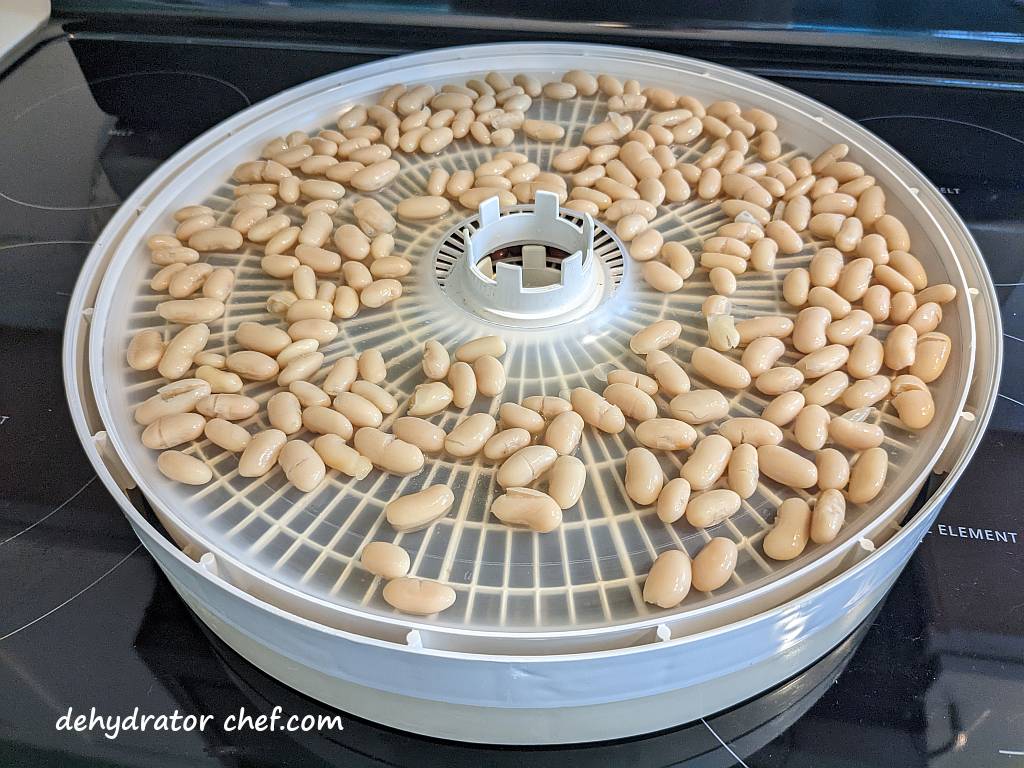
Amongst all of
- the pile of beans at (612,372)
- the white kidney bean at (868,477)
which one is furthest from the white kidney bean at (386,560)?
the white kidney bean at (868,477)

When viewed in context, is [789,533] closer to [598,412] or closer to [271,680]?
[598,412]

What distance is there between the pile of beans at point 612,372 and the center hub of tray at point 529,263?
25 millimetres

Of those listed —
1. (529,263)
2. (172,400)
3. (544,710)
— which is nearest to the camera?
(544,710)

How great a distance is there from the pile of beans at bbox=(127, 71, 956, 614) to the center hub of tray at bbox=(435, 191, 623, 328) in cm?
3

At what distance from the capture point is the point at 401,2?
91 cm

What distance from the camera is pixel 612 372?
20.5 inches

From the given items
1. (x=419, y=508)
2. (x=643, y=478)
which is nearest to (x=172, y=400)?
(x=419, y=508)

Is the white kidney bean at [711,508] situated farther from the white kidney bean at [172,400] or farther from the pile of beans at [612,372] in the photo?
the white kidney bean at [172,400]

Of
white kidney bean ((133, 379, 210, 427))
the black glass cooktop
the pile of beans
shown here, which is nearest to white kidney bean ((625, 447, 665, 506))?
the pile of beans

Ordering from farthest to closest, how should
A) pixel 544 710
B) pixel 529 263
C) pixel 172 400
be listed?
pixel 529 263 → pixel 172 400 → pixel 544 710

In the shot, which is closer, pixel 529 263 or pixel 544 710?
pixel 544 710

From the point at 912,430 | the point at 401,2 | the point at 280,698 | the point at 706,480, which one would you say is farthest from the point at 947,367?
the point at 401,2

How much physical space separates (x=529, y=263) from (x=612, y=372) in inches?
5.5

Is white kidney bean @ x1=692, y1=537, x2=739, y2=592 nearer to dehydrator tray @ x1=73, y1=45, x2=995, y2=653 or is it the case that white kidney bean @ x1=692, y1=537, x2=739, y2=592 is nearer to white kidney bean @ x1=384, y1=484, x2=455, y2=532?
dehydrator tray @ x1=73, y1=45, x2=995, y2=653
